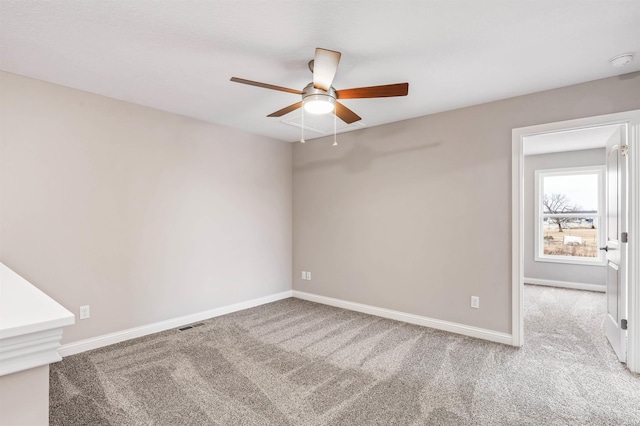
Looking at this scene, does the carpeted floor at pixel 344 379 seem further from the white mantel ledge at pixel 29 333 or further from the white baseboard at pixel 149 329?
the white mantel ledge at pixel 29 333

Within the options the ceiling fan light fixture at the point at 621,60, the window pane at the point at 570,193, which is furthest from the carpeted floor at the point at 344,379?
the window pane at the point at 570,193

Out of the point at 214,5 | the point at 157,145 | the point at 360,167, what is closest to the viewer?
the point at 214,5

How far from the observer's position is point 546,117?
3.02 metres

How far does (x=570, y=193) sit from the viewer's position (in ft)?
19.9

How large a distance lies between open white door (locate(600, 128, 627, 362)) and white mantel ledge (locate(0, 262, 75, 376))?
3785 mm

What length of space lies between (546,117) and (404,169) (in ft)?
4.85

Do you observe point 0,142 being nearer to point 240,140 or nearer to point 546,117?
point 240,140

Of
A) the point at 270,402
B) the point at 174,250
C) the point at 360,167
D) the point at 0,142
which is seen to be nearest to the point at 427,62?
the point at 360,167

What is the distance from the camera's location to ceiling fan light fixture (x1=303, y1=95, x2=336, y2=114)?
94.3 inches

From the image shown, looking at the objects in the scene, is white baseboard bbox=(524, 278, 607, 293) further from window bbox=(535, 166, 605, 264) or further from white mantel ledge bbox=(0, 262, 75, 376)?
white mantel ledge bbox=(0, 262, 75, 376)

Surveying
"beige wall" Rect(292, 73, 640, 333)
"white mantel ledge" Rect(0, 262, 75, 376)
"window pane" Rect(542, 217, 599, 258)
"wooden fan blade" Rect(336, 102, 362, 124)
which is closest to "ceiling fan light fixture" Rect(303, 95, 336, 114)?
"wooden fan blade" Rect(336, 102, 362, 124)

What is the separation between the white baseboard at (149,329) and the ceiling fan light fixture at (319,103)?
9.02ft

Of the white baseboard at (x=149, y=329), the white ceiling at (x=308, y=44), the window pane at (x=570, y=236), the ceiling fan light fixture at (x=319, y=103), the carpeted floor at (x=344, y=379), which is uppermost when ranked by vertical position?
the white ceiling at (x=308, y=44)

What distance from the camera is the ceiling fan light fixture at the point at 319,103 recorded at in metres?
2.40
